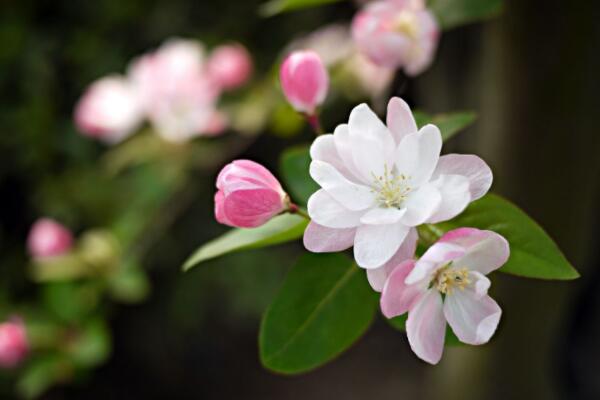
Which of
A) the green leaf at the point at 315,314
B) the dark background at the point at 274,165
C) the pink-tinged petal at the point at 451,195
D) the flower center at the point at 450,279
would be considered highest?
the pink-tinged petal at the point at 451,195

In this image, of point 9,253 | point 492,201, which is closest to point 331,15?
point 9,253

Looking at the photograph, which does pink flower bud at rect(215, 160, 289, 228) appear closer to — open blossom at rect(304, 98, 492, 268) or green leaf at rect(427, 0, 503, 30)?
open blossom at rect(304, 98, 492, 268)

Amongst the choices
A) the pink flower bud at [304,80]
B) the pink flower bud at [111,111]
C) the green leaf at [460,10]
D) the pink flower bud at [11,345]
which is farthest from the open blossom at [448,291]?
the pink flower bud at [111,111]

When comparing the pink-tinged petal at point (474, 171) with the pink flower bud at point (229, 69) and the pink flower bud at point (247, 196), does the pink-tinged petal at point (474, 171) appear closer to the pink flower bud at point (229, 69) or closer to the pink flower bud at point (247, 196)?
the pink flower bud at point (247, 196)

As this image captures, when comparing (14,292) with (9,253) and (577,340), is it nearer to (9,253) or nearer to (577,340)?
(9,253)

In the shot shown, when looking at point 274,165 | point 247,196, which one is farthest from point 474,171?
point 274,165

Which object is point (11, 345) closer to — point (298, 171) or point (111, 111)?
point (111, 111)
